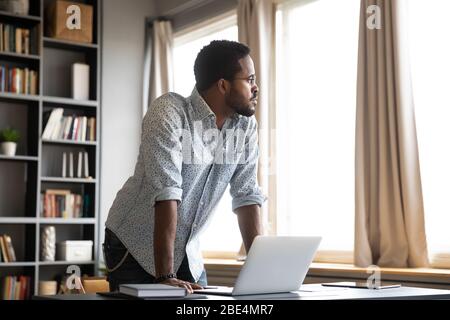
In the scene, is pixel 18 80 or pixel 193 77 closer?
pixel 18 80

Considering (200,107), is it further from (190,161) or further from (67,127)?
(67,127)

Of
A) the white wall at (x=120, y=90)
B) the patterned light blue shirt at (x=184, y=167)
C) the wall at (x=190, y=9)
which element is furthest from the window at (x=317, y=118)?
the patterned light blue shirt at (x=184, y=167)

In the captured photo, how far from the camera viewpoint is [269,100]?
479cm

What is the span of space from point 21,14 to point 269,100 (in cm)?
192

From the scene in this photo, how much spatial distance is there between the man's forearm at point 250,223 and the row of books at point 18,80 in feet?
10.5

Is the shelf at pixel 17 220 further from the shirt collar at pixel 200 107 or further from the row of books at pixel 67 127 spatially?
the shirt collar at pixel 200 107

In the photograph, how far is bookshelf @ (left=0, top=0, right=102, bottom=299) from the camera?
520cm

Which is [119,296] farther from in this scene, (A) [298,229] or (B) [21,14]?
(B) [21,14]

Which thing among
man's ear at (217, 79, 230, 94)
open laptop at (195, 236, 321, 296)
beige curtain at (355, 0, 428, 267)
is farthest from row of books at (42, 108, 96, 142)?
open laptop at (195, 236, 321, 296)

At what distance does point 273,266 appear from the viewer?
1.93m

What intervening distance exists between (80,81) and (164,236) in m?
3.68

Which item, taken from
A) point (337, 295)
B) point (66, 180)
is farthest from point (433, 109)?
point (66, 180)
